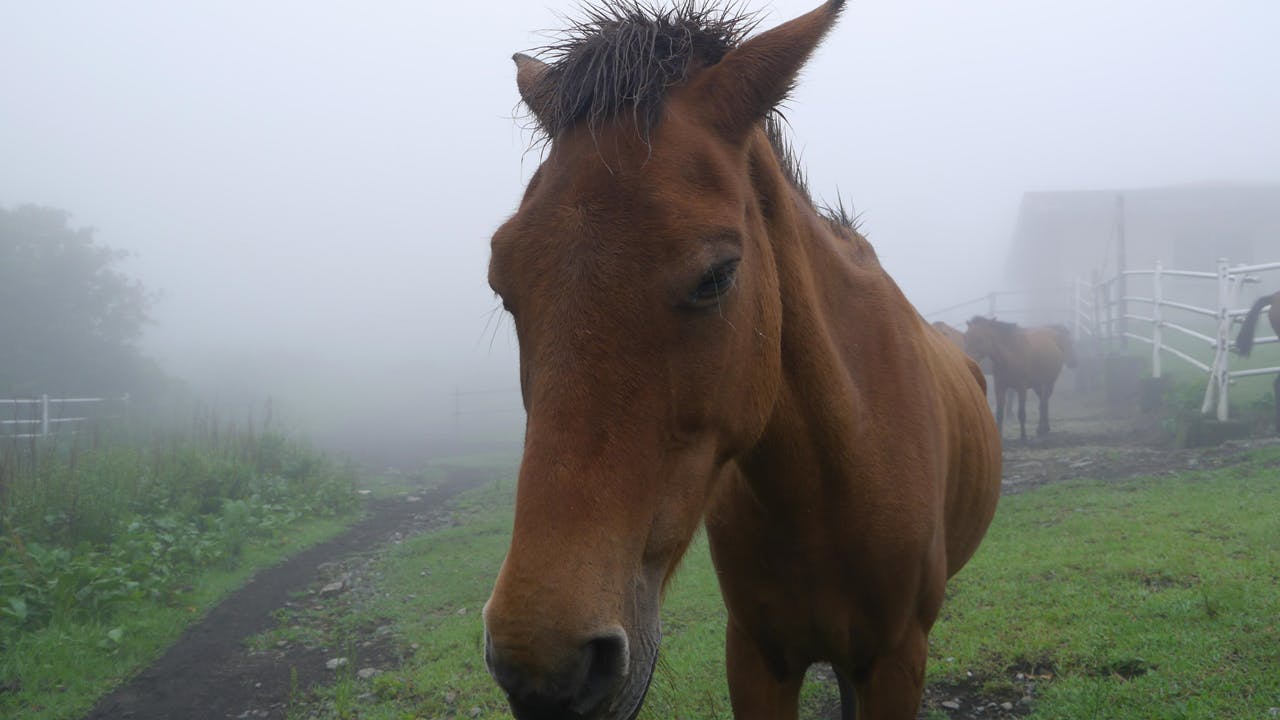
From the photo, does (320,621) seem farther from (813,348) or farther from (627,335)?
(627,335)

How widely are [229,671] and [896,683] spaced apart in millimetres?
5120

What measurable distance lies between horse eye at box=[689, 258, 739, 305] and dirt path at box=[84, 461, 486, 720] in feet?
15.4

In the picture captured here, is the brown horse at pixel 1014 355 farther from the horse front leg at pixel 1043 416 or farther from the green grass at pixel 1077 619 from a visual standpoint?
the green grass at pixel 1077 619

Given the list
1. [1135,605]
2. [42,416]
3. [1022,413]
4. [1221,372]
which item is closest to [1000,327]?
[1022,413]

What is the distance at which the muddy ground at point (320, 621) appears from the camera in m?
4.82

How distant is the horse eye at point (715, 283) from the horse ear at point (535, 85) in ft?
1.98

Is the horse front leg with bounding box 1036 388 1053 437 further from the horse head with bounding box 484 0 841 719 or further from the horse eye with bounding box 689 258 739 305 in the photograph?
the horse eye with bounding box 689 258 739 305

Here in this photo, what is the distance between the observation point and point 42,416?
13.4 metres

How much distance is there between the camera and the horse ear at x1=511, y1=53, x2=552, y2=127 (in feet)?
6.09

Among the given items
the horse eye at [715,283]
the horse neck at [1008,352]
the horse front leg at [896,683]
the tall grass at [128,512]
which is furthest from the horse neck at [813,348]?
the horse neck at [1008,352]

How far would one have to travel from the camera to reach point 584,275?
4.76 ft

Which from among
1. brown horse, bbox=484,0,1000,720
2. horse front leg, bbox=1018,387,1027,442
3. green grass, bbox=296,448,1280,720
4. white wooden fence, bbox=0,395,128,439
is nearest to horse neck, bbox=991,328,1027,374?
horse front leg, bbox=1018,387,1027,442

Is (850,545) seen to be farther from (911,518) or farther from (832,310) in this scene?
(832,310)

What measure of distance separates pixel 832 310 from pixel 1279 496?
6.61m
